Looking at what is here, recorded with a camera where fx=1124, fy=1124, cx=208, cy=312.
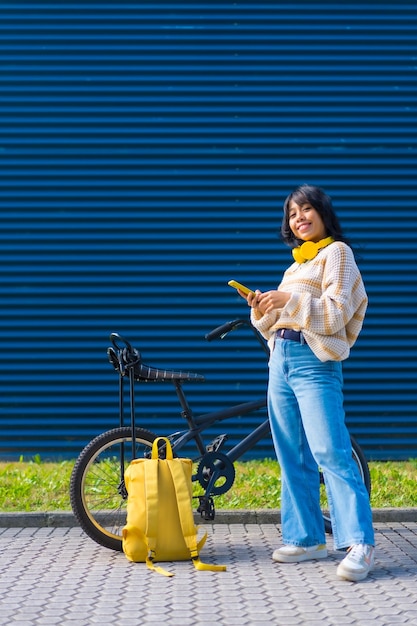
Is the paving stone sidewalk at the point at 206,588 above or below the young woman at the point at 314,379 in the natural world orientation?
below

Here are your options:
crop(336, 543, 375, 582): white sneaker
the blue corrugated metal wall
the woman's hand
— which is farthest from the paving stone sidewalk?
the blue corrugated metal wall

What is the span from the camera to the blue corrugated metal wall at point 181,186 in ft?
30.4

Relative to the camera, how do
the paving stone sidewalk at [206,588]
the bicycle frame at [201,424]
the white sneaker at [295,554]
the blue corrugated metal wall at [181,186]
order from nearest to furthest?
the paving stone sidewalk at [206,588], the white sneaker at [295,554], the bicycle frame at [201,424], the blue corrugated metal wall at [181,186]

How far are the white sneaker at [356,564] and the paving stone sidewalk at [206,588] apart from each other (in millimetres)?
43

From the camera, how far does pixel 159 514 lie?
228 inches

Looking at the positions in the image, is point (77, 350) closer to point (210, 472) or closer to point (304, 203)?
point (210, 472)

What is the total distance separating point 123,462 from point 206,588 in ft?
3.74

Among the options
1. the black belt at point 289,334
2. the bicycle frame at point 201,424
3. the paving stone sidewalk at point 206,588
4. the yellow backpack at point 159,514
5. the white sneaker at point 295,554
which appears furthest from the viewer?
the bicycle frame at point 201,424

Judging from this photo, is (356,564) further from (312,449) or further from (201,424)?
(201,424)

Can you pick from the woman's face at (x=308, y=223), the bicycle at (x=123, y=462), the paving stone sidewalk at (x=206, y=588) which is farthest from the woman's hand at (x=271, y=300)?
the paving stone sidewalk at (x=206, y=588)

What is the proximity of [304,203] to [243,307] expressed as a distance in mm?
3617

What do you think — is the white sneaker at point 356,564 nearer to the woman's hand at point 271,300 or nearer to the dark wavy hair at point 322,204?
the woman's hand at point 271,300

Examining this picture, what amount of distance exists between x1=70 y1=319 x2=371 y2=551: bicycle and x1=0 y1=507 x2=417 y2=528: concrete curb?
1.83 feet

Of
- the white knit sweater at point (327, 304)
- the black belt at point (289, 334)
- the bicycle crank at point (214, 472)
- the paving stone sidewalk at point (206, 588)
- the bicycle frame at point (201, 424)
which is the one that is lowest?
the paving stone sidewalk at point (206, 588)
